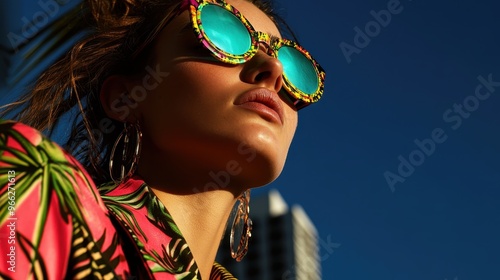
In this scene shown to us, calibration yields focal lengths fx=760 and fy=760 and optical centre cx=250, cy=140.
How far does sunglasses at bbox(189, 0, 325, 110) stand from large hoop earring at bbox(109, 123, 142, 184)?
429 mm

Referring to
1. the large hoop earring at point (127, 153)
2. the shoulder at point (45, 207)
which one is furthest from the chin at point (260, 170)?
the shoulder at point (45, 207)

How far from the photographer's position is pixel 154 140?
2.75 m

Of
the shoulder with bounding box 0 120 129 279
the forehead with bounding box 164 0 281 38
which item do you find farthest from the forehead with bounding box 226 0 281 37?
the shoulder with bounding box 0 120 129 279

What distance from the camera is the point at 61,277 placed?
1.54 metres

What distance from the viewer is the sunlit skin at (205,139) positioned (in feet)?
8.50

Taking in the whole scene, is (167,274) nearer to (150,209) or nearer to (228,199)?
(150,209)

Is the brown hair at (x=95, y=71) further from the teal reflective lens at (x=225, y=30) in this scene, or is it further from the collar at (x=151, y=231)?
the collar at (x=151, y=231)

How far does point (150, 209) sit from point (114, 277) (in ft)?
1.95

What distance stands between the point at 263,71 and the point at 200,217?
582mm

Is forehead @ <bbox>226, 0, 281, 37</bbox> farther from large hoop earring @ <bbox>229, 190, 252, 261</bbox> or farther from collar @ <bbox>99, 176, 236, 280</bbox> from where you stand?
collar @ <bbox>99, 176, 236, 280</bbox>

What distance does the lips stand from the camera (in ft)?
8.66

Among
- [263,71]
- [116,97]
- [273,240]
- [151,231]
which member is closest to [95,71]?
[116,97]

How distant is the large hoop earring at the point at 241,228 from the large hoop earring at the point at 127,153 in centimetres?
68

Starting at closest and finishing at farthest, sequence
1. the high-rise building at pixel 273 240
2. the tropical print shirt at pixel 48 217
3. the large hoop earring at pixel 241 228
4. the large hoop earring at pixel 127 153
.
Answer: the tropical print shirt at pixel 48 217, the large hoop earring at pixel 127 153, the large hoop earring at pixel 241 228, the high-rise building at pixel 273 240
